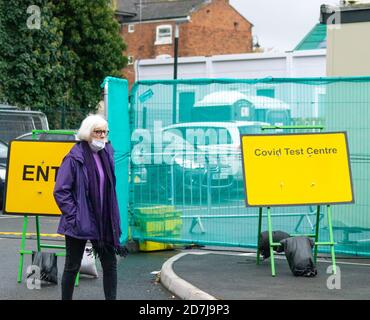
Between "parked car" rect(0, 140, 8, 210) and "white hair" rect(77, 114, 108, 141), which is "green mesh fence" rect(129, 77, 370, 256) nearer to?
"white hair" rect(77, 114, 108, 141)

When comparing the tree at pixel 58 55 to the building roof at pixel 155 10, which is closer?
the tree at pixel 58 55

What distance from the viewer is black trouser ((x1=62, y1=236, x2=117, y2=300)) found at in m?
7.78

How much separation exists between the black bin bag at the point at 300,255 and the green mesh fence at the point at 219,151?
3.84 ft

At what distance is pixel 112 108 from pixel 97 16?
87.3 ft

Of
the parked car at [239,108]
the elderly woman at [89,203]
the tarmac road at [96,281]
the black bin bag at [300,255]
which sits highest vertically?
the parked car at [239,108]

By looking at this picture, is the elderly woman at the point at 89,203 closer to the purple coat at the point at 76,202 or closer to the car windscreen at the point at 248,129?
the purple coat at the point at 76,202

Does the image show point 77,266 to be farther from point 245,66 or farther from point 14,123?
point 245,66

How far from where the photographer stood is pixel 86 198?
7684 mm

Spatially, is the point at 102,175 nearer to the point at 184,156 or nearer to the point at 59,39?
the point at 184,156

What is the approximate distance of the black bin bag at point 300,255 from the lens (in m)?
9.52

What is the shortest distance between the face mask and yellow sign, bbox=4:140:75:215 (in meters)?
1.90

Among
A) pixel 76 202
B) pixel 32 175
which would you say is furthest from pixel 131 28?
pixel 76 202
